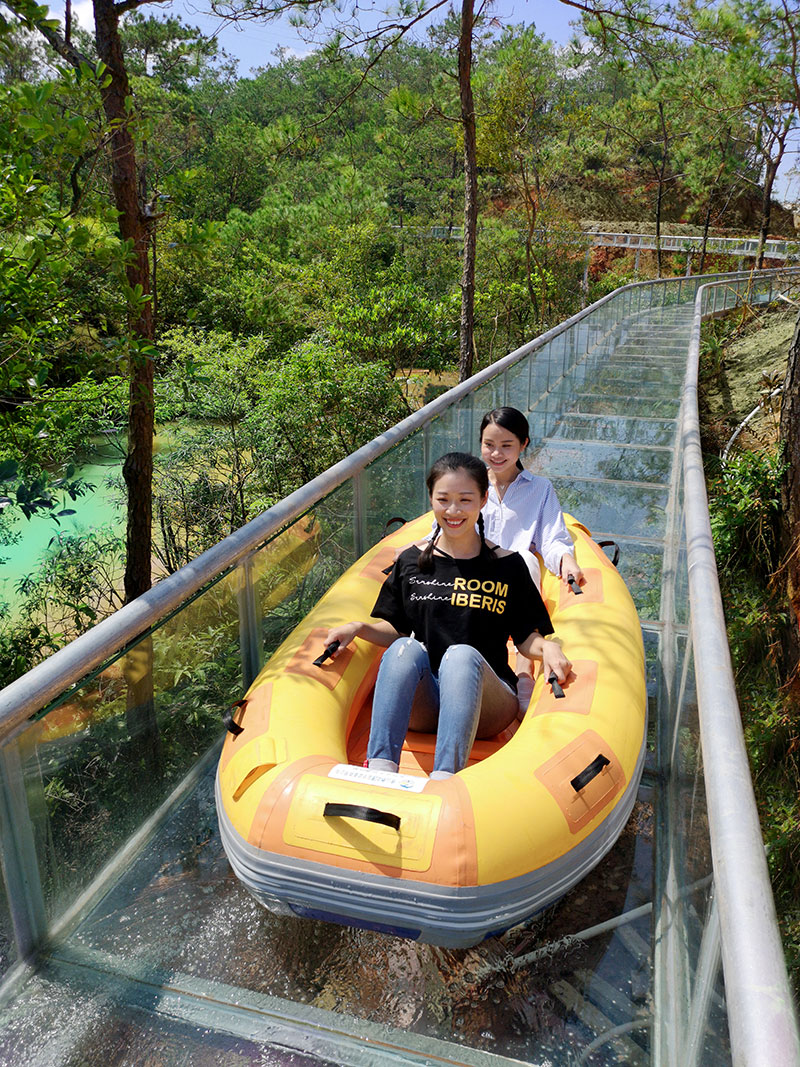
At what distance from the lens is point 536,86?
19.3m

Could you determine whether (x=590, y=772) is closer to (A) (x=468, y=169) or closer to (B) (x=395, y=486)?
(B) (x=395, y=486)

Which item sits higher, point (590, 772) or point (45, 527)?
point (590, 772)

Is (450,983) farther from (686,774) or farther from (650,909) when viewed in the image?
(686,774)

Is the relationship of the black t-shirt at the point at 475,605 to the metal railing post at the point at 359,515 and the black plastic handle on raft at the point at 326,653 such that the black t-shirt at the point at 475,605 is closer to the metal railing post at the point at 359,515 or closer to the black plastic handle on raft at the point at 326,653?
the black plastic handle on raft at the point at 326,653

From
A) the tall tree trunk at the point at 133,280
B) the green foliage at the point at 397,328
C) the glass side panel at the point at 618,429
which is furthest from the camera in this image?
the green foliage at the point at 397,328

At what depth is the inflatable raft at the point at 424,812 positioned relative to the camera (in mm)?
2002

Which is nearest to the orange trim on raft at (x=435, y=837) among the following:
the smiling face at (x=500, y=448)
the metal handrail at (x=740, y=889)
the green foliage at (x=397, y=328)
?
the metal handrail at (x=740, y=889)

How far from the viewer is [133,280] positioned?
206 inches

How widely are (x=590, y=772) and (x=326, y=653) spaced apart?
3.33ft

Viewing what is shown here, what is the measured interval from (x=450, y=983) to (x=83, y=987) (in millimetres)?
956

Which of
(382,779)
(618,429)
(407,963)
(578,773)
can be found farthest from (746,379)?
(407,963)

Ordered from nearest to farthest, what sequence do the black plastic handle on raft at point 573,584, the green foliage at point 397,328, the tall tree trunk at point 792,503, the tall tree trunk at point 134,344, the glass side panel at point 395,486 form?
the tall tree trunk at point 134,344, the black plastic handle on raft at point 573,584, the glass side panel at point 395,486, the tall tree trunk at point 792,503, the green foliage at point 397,328

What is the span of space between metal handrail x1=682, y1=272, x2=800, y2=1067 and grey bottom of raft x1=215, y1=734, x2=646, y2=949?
0.71m

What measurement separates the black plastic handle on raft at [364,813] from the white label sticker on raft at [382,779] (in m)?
0.11
